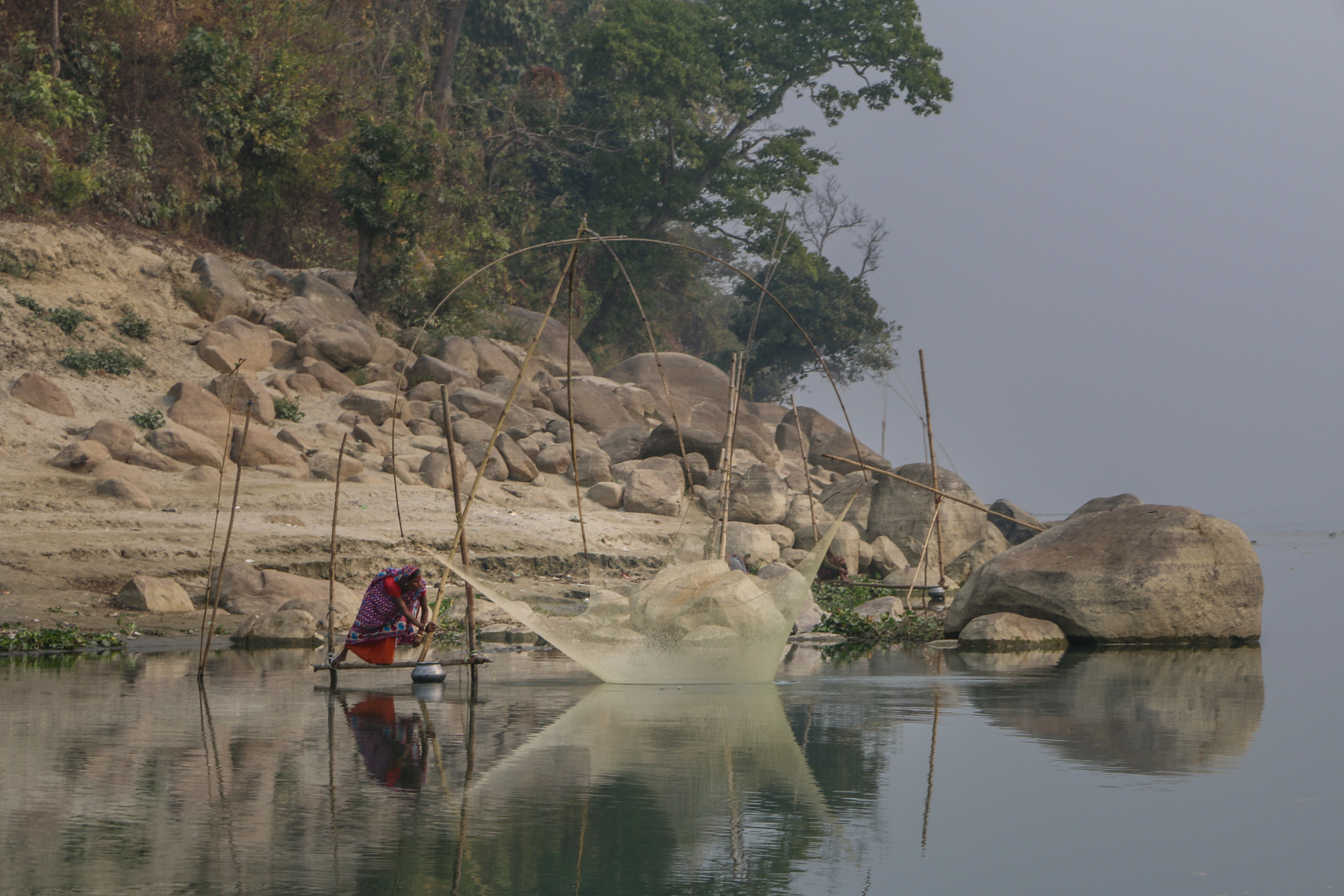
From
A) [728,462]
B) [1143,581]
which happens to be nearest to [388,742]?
[728,462]

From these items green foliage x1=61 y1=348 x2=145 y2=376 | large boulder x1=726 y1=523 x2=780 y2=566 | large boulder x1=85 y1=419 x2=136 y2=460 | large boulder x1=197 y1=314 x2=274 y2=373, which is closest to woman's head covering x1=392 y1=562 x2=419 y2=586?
large boulder x1=85 y1=419 x2=136 y2=460

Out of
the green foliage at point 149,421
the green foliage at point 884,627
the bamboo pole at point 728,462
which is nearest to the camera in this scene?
the bamboo pole at point 728,462

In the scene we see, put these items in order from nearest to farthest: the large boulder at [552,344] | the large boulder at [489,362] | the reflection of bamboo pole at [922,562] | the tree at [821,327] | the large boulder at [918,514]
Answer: the reflection of bamboo pole at [922,562] → the large boulder at [918,514] → the large boulder at [489,362] → the large boulder at [552,344] → the tree at [821,327]

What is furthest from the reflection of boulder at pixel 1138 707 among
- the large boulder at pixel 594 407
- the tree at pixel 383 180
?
the tree at pixel 383 180

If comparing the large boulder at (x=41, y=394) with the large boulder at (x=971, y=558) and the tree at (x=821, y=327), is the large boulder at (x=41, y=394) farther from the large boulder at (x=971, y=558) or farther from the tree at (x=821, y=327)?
the tree at (x=821, y=327)

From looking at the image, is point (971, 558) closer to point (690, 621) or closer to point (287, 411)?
point (690, 621)

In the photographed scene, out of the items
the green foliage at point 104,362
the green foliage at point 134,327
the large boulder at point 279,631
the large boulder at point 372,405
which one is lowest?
the large boulder at point 279,631

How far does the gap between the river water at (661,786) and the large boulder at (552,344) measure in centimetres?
A: 2185

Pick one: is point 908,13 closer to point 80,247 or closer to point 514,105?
point 514,105

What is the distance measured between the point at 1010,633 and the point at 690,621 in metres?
4.56

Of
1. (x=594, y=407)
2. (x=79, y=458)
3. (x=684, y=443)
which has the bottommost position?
(x=79, y=458)

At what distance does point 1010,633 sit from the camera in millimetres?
13180

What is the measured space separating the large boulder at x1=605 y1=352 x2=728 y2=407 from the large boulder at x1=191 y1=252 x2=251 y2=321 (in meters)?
11.3

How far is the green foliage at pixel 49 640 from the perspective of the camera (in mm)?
11672
